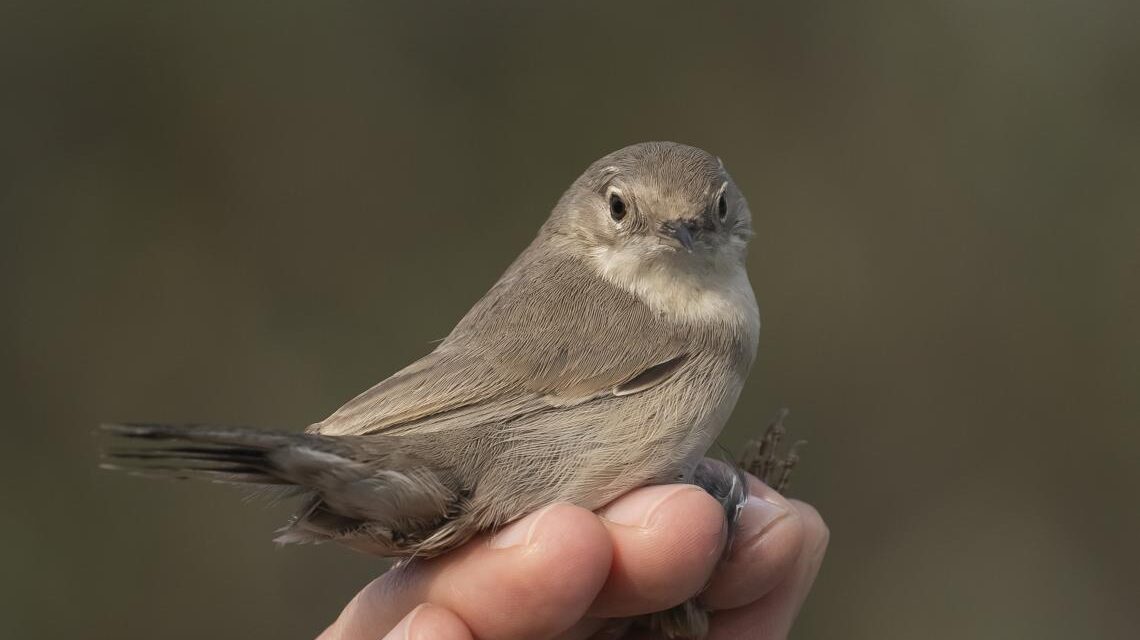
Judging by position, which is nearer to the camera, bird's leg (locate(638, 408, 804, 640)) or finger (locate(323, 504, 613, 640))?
finger (locate(323, 504, 613, 640))

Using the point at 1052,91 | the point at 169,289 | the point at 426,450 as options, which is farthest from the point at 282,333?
the point at 1052,91

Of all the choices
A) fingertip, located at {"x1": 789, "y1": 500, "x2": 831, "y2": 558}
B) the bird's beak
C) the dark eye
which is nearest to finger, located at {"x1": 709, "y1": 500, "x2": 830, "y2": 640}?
fingertip, located at {"x1": 789, "y1": 500, "x2": 831, "y2": 558}

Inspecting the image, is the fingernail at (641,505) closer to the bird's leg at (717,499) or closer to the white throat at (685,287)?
the bird's leg at (717,499)

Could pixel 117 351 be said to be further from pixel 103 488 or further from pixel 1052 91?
pixel 1052 91

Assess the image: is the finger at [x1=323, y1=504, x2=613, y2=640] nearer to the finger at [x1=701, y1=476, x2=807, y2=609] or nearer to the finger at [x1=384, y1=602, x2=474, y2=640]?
the finger at [x1=384, y1=602, x2=474, y2=640]

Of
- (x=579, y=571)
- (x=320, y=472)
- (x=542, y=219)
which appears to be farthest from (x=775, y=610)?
(x=542, y=219)

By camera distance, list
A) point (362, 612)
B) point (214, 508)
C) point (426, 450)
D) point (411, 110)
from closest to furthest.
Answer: point (426, 450) < point (362, 612) < point (214, 508) < point (411, 110)
